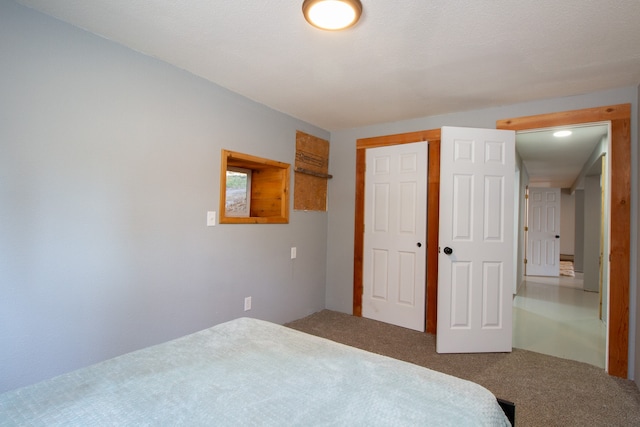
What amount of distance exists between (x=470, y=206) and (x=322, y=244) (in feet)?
5.98

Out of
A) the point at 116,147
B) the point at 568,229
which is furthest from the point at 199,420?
the point at 568,229

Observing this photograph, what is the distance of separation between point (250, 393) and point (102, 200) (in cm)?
165

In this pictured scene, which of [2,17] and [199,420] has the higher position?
[2,17]

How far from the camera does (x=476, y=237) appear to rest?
2.83 meters

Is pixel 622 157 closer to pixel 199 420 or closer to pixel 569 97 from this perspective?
pixel 569 97

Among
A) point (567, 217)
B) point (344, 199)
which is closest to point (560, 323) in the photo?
point (344, 199)

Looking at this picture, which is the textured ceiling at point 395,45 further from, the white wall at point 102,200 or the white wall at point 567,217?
the white wall at point 567,217

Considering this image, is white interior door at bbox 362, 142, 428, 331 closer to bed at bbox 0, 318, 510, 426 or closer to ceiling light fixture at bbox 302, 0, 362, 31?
ceiling light fixture at bbox 302, 0, 362, 31

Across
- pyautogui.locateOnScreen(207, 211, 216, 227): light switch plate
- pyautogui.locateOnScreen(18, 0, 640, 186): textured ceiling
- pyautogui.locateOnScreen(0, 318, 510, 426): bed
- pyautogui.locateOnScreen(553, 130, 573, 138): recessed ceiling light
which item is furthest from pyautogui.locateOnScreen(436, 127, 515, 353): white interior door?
pyautogui.locateOnScreen(207, 211, 216, 227): light switch plate

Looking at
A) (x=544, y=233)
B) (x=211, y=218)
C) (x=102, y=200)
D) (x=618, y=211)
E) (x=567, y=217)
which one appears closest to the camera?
(x=102, y=200)

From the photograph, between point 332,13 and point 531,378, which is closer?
point 332,13

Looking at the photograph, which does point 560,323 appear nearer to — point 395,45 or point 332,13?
point 395,45

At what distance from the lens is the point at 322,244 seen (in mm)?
3955

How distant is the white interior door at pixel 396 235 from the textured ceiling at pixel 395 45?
822mm
